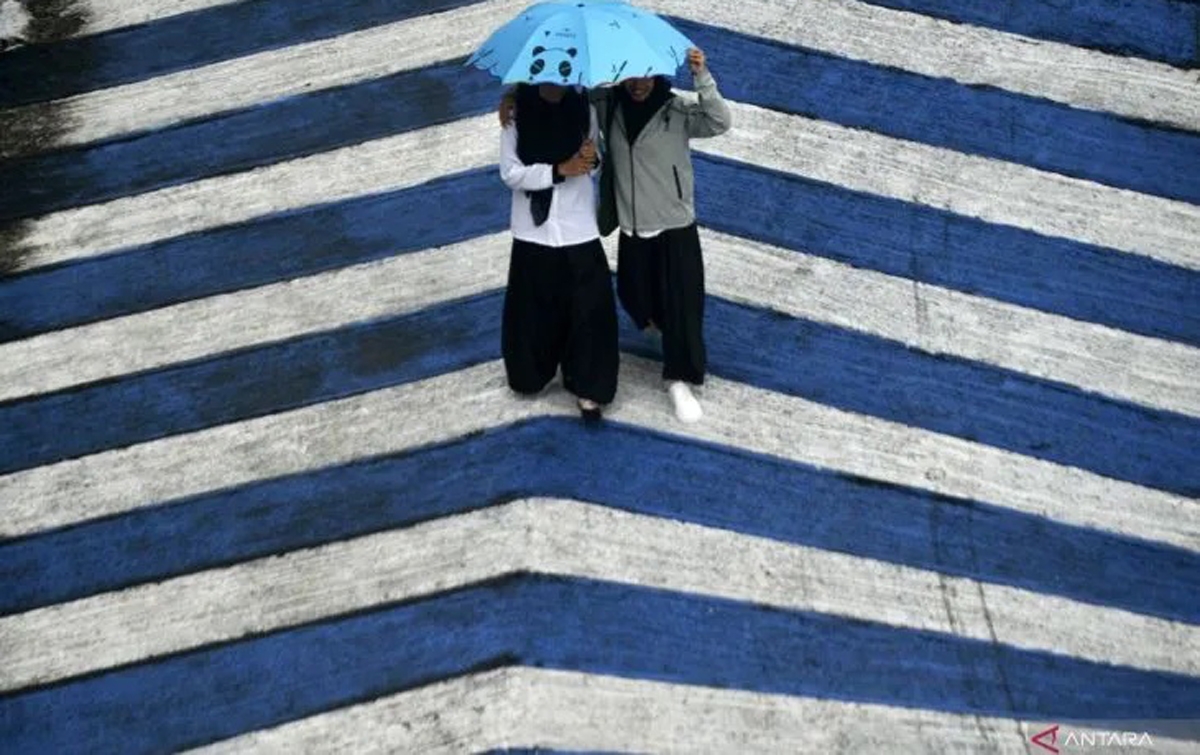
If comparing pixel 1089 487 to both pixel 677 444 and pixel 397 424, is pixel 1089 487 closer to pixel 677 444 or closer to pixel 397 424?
pixel 677 444

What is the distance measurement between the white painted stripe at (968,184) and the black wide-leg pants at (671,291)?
1.50 meters

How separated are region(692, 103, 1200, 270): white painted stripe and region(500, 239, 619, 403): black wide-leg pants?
187 cm

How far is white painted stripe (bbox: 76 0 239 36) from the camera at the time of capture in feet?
32.9

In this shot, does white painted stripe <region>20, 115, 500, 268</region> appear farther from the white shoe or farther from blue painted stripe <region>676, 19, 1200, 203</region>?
the white shoe

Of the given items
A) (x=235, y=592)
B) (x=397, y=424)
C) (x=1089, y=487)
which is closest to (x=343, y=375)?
(x=397, y=424)

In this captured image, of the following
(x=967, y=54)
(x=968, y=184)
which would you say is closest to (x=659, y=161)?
(x=968, y=184)

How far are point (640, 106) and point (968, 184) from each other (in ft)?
8.69

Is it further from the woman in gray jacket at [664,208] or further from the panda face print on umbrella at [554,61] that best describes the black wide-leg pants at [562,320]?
the panda face print on umbrella at [554,61]

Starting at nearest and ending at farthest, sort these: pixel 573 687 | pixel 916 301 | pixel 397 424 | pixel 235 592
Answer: pixel 573 687
pixel 235 592
pixel 397 424
pixel 916 301

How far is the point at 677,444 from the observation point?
718 centimetres

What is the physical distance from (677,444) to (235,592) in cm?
208

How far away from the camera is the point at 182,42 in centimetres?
983

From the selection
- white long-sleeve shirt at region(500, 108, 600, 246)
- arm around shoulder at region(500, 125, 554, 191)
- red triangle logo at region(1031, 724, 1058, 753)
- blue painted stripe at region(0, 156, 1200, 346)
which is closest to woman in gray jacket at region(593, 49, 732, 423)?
white long-sleeve shirt at region(500, 108, 600, 246)

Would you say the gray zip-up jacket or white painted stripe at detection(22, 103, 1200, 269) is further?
white painted stripe at detection(22, 103, 1200, 269)
